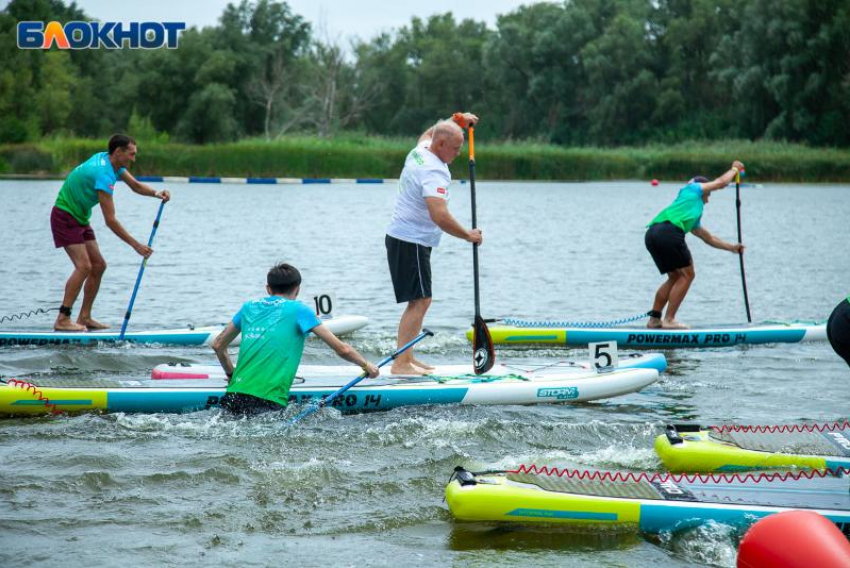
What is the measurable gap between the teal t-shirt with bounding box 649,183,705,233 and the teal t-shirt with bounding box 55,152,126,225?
5922 mm

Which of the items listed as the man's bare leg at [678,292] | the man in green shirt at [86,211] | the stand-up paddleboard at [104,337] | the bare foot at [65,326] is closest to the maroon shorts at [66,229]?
the man in green shirt at [86,211]

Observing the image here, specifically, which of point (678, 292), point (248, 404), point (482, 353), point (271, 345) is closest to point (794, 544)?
point (271, 345)

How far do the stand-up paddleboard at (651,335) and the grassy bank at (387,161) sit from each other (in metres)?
36.4

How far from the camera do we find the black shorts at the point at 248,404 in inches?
301

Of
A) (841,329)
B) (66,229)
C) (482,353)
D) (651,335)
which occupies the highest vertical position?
(66,229)

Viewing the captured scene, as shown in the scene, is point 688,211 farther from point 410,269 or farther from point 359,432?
point 359,432

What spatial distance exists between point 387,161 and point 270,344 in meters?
45.0

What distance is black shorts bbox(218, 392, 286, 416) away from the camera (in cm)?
766

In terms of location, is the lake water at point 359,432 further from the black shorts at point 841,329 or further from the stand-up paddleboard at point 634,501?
the black shorts at point 841,329

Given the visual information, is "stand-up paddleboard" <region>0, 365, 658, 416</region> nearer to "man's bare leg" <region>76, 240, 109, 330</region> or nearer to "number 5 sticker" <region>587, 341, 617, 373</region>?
"number 5 sticker" <region>587, 341, 617, 373</region>

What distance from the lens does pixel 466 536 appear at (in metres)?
6.09

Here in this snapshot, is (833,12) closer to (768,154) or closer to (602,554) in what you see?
(768,154)

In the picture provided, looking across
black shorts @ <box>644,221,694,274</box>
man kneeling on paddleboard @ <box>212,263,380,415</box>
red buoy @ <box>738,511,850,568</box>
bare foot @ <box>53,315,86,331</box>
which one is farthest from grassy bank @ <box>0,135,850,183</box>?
red buoy @ <box>738,511,850,568</box>

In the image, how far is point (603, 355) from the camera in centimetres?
942
